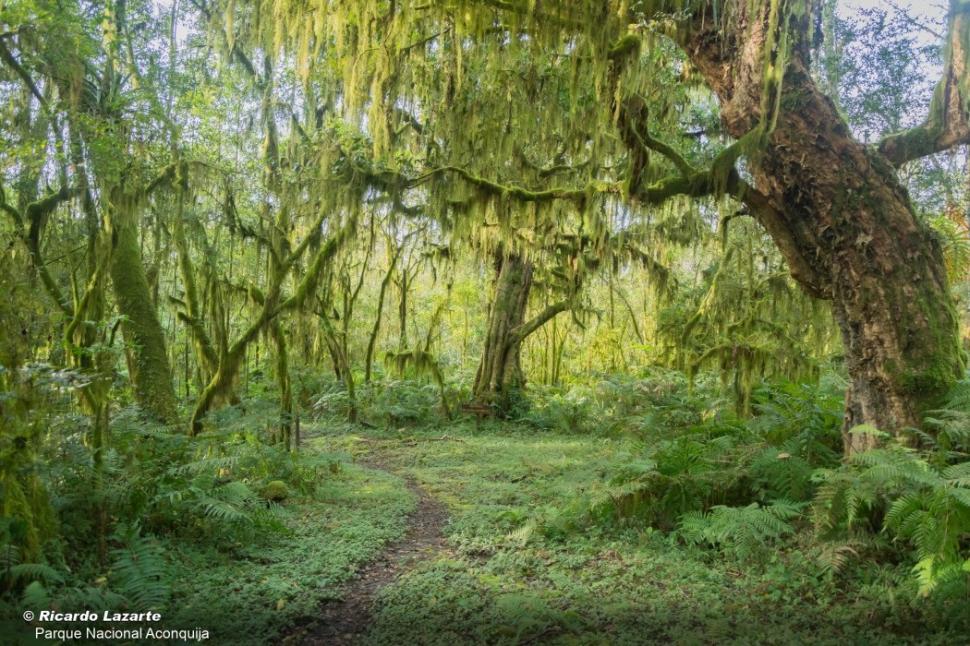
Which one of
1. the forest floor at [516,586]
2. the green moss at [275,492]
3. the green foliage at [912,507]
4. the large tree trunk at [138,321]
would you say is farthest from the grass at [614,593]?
the large tree trunk at [138,321]

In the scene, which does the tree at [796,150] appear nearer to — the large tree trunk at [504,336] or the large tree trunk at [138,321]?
the large tree trunk at [138,321]

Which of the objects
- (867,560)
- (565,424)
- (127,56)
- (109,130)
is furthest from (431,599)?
(127,56)

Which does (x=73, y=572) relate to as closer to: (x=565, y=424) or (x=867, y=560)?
(x=867, y=560)

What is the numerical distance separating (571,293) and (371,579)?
776 cm

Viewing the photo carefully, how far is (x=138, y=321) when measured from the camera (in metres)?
9.19

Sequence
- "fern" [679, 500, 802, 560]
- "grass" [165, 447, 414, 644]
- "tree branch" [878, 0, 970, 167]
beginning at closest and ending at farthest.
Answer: "grass" [165, 447, 414, 644], "fern" [679, 500, 802, 560], "tree branch" [878, 0, 970, 167]

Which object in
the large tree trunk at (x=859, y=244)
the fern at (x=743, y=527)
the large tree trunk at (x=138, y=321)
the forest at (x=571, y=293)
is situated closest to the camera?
the forest at (x=571, y=293)

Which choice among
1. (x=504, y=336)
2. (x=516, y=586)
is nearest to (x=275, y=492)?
(x=516, y=586)

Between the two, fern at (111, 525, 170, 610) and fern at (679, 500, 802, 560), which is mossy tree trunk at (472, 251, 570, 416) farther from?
fern at (111, 525, 170, 610)

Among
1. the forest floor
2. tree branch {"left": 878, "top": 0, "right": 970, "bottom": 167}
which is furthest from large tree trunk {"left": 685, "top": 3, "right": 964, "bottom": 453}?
the forest floor

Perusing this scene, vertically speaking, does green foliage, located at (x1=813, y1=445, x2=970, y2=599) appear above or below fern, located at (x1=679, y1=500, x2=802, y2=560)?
above

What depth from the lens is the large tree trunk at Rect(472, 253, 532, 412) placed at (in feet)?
44.6

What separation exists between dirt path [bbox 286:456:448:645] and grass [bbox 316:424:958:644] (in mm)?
133

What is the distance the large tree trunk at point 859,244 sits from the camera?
15.6ft
